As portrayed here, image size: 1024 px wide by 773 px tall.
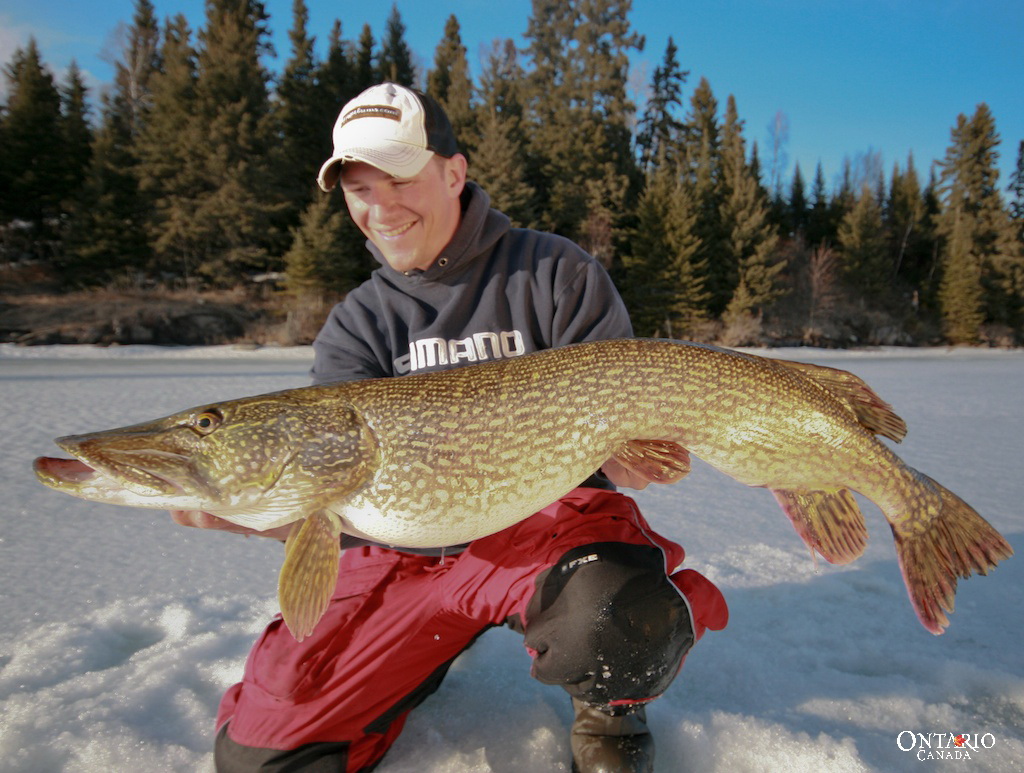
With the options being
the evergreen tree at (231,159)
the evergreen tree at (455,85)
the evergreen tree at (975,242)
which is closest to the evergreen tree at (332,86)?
the evergreen tree at (231,159)

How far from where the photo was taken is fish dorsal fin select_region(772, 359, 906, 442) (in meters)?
1.72

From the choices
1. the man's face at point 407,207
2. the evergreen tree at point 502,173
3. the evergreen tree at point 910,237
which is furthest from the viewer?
the evergreen tree at point 910,237

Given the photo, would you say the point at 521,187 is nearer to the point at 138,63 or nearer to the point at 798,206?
the point at 138,63

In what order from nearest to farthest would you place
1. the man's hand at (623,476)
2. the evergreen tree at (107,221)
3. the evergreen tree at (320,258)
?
1. the man's hand at (623,476)
2. the evergreen tree at (320,258)
3. the evergreen tree at (107,221)

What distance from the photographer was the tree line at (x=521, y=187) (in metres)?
21.6

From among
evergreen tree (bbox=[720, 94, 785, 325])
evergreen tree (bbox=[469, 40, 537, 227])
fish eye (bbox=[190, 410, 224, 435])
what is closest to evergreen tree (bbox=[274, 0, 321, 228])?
evergreen tree (bbox=[469, 40, 537, 227])

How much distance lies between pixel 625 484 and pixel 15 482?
358 cm

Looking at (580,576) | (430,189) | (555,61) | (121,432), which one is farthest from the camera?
(555,61)

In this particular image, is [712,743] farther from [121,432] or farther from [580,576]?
[121,432]

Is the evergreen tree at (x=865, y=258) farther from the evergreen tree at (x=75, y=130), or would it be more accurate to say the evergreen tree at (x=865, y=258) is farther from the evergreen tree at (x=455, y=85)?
the evergreen tree at (x=75, y=130)

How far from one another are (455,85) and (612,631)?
2978 centimetres

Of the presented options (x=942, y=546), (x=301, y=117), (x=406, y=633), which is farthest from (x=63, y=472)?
(x=301, y=117)

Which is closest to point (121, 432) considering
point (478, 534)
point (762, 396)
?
point (478, 534)

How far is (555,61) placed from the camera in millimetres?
31453
